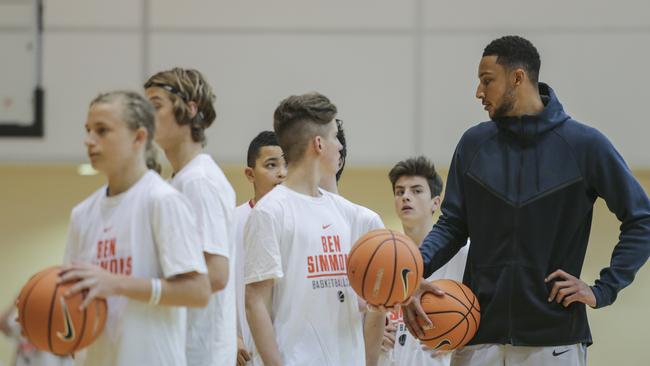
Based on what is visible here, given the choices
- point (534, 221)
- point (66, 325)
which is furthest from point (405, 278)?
point (66, 325)

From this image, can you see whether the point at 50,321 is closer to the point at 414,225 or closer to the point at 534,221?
the point at 534,221

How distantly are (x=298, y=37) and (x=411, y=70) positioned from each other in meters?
0.96

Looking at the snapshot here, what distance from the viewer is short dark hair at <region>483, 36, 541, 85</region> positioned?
3.81 meters

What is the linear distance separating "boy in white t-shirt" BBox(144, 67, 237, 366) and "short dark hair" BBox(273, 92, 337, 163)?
0.52 m

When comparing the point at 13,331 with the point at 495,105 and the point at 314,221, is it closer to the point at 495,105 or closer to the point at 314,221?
the point at 314,221

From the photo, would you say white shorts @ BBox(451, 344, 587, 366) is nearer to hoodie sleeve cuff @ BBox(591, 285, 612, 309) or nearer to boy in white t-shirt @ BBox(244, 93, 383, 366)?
hoodie sleeve cuff @ BBox(591, 285, 612, 309)

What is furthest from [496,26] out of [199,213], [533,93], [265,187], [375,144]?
[199,213]

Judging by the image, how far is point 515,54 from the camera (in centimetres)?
381

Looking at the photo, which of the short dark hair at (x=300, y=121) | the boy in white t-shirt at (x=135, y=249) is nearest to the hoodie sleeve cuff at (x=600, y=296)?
the short dark hair at (x=300, y=121)

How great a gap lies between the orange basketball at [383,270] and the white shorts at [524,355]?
0.41 m

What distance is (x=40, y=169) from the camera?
310 inches

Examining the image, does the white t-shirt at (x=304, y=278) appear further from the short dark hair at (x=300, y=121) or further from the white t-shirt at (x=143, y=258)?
the white t-shirt at (x=143, y=258)

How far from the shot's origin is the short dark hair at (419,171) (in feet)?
18.0

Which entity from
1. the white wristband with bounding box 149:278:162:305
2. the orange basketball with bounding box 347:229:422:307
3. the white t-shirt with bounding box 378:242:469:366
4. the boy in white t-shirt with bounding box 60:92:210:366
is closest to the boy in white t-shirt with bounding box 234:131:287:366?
the white t-shirt with bounding box 378:242:469:366
